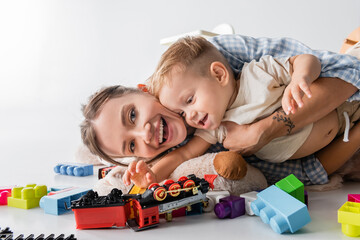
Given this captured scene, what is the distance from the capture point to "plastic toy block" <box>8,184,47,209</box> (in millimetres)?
1123

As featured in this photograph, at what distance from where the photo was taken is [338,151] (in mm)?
1252

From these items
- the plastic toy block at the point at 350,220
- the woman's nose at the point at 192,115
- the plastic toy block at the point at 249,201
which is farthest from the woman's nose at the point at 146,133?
the plastic toy block at the point at 350,220

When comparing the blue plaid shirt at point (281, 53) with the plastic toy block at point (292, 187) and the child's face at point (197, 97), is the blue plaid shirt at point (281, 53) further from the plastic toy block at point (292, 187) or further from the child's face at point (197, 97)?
the plastic toy block at point (292, 187)

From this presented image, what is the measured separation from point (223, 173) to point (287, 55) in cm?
48

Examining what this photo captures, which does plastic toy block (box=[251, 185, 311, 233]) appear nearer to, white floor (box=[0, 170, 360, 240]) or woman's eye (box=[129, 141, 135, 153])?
white floor (box=[0, 170, 360, 240])

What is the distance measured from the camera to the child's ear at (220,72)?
1161mm

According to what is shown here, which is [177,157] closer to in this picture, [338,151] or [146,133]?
[146,133]

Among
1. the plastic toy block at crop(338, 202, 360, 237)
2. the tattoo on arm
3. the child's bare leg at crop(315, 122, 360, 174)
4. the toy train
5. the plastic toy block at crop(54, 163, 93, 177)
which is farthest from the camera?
the plastic toy block at crop(54, 163, 93, 177)

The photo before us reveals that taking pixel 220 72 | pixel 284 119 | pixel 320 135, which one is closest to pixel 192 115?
pixel 220 72

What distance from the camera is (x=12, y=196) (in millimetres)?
1158

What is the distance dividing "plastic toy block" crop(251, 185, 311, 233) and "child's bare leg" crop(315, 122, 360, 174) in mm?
430

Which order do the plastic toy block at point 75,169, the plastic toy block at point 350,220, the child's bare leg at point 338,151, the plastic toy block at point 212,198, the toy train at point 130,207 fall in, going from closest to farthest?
the plastic toy block at point 350,220
the toy train at point 130,207
the plastic toy block at point 212,198
the child's bare leg at point 338,151
the plastic toy block at point 75,169

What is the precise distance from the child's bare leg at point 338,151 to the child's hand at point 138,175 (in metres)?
0.56

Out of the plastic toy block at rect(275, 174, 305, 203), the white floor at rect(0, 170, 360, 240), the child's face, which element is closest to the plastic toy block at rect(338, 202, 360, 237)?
the white floor at rect(0, 170, 360, 240)
